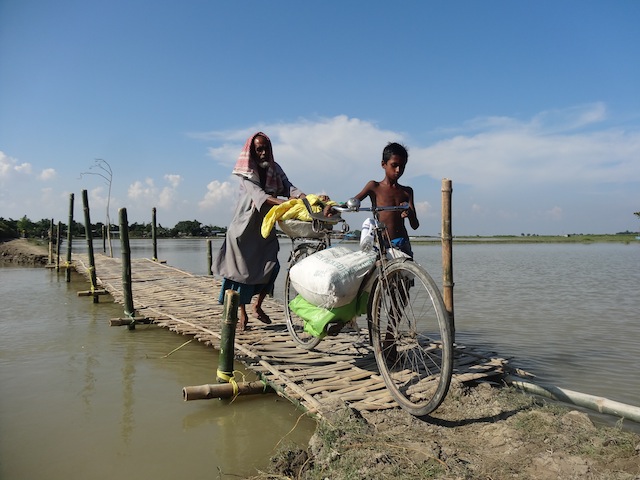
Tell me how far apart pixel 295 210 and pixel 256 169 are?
1.14m

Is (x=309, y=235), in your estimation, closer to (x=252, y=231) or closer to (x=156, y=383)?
(x=252, y=231)

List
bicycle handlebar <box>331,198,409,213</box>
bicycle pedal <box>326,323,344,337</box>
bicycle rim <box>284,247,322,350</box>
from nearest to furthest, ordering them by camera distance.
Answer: bicycle handlebar <box>331,198,409,213</box> → bicycle pedal <box>326,323,344,337</box> → bicycle rim <box>284,247,322,350</box>

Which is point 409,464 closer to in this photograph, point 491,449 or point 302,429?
point 491,449

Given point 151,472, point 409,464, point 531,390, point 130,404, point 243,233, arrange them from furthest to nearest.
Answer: point 243,233
point 130,404
point 531,390
point 151,472
point 409,464

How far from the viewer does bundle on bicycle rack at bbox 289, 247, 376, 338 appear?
9.60ft

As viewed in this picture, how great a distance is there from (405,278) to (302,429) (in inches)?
49.7

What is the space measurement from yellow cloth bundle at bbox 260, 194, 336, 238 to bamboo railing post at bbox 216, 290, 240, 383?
71cm

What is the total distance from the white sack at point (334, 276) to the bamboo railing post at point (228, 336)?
2.19ft

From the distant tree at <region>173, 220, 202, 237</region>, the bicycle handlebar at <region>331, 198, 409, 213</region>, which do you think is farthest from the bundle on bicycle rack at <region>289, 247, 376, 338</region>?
the distant tree at <region>173, 220, 202, 237</region>

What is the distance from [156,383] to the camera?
4035 millimetres

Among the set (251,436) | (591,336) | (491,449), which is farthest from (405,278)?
(591,336)

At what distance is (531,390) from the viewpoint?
3312 millimetres

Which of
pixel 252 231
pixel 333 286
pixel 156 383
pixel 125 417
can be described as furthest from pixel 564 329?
pixel 125 417

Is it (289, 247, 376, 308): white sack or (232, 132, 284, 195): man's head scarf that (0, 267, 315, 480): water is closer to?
(289, 247, 376, 308): white sack
